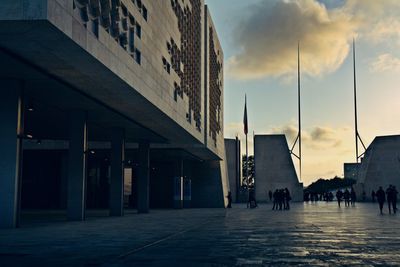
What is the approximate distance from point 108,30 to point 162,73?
9828 mm

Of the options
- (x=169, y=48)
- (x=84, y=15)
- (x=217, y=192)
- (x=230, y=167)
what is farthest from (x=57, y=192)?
(x=84, y=15)

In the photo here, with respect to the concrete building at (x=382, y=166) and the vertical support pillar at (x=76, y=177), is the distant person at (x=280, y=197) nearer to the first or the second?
the vertical support pillar at (x=76, y=177)

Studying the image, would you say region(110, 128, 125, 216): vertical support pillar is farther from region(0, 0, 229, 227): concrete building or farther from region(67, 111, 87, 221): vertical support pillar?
region(67, 111, 87, 221): vertical support pillar

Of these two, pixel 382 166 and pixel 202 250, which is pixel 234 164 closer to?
pixel 382 166

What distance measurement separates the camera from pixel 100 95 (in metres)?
24.7

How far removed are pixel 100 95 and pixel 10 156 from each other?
5.44 m

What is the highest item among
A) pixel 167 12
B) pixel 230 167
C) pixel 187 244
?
pixel 167 12

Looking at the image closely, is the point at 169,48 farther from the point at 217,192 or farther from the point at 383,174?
the point at 383,174

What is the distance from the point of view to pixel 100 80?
70.3 ft

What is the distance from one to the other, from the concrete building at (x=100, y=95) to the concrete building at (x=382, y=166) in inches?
1102

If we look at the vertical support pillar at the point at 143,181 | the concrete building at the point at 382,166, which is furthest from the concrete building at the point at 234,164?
the vertical support pillar at the point at 143,181

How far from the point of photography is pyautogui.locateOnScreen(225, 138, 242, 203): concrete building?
271 ft

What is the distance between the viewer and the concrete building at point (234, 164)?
82.7 meters

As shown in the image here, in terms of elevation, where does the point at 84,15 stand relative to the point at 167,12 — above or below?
below
